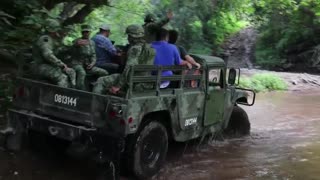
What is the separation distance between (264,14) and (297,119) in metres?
21.9

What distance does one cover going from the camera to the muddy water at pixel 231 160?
6695 millimetres

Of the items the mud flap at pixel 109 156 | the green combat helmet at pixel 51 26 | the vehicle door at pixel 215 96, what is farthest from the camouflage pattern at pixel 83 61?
the vehicle door at pixel 215 96

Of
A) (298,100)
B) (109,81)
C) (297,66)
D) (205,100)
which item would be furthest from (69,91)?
(297,66)

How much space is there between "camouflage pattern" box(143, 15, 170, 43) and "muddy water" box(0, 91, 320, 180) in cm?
191

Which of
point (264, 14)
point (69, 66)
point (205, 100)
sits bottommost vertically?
point (205, 100)

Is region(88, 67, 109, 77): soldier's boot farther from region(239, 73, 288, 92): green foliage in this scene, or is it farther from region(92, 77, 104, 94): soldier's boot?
region(239, 73, 288, 92): green foliage

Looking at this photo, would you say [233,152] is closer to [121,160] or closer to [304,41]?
[121,160]

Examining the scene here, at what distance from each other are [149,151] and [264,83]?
15.1 metres

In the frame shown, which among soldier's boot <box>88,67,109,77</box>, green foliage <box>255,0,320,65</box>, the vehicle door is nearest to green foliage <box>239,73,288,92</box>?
green foliage <box>255,0,320,65</box>

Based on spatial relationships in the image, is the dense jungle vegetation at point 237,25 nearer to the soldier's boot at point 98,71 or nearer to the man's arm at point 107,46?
the man's arm at point 107,46

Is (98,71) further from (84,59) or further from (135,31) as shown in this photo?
(135,31)

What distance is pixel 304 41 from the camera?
102ft

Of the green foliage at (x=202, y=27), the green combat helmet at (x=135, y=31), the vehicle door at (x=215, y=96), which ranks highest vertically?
the green foliage at (x=202, y=27)

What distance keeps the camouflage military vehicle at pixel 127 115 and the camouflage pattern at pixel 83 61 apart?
574 millimetres
